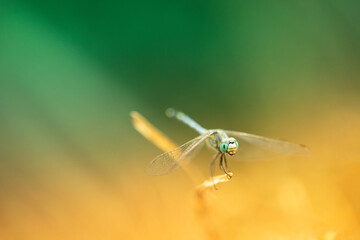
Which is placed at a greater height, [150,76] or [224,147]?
[150,76]

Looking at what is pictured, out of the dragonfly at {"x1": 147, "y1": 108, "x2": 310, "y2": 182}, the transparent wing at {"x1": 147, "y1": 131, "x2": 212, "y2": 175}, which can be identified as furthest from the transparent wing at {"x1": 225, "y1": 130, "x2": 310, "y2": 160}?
the transparent wing at {"x1": 147, "y1": 131, "x2": 212, "y2": 175}

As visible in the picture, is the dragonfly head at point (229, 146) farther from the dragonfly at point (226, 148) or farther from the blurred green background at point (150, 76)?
the blurred green background at point (150, 76)

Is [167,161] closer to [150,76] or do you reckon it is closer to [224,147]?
[224,147]

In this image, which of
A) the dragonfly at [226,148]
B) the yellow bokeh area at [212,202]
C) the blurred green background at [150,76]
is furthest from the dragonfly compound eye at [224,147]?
the blurred green background at [150,76]

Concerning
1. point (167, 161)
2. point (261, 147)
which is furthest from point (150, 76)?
point (167, 161)

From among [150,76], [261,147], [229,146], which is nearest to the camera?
[229,146]

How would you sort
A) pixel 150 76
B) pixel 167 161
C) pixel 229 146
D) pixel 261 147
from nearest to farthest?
pixel 167 161 → pixel 229 146 → pixel 261 147 → pixel 150 76

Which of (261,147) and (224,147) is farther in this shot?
(261,147)
